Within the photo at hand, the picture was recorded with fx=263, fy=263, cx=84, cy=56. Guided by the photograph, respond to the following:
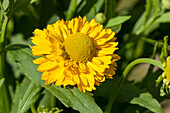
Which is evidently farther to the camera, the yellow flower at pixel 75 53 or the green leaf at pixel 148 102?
the green leaf at pixel 148 102

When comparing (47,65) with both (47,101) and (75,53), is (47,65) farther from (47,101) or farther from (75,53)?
(47,101)

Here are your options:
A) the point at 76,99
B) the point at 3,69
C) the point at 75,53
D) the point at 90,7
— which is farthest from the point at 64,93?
the point at 90,7

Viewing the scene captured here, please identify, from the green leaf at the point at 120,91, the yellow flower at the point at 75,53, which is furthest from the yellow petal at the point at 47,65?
the green leaf at the point at 120,91

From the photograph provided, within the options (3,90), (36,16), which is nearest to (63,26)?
(3,90)

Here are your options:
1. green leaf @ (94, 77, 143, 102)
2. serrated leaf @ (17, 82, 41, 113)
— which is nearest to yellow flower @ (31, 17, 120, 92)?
serrated leaf @ (17, 82, 41, 113)

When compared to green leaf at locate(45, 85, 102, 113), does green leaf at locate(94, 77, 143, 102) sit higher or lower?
lower

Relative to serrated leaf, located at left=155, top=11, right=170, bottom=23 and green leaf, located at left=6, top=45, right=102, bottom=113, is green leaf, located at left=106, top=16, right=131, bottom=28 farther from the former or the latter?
green leaf, located at left=6, top=45, right=102, bottom=113

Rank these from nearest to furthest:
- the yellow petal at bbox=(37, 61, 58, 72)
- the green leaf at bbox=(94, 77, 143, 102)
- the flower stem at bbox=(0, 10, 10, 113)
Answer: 1. the yellow petal at bbox=(37, 61, 58, 72)
2. the flower stem at bbox=(0, 10, 10, 113)
3. the green leaf at bbox=(94, 77, 143, 102)

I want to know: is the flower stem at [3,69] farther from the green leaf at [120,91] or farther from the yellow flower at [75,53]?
the green leaf at [120,91]
